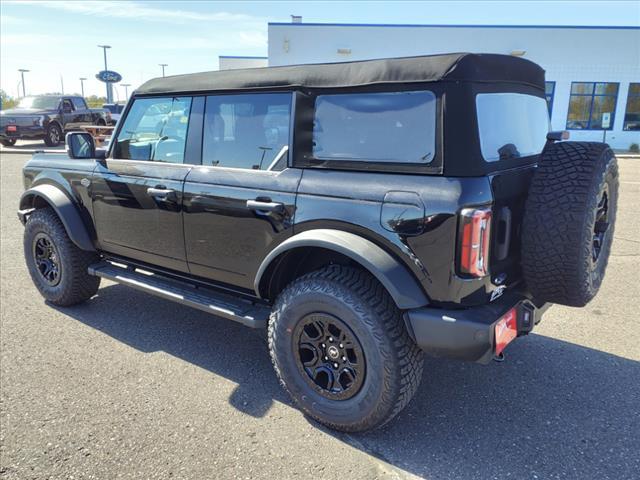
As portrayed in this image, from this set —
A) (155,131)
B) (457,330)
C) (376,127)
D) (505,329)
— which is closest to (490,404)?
(505,329)

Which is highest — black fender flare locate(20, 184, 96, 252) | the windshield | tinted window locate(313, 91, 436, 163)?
the windshield

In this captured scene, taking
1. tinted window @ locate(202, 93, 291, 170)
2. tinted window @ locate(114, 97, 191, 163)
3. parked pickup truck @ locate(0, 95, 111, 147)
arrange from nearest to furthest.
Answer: tinted window @ locate(202, 93, 291, 170) → tinted window @ locate(114, 97, 191, 163) → parked pickup truck @ locate(0, 95, 111, 147)

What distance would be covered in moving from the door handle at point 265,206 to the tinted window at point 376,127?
360 millimetres

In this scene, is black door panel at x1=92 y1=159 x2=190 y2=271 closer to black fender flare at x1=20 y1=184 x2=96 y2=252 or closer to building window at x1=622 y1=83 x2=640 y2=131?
black fender flare at x1=20 y1=184 x2=96 y2=252

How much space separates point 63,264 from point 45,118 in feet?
56.2

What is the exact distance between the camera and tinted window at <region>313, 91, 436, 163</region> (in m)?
2.46

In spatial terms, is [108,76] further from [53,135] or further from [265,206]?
[265,206]

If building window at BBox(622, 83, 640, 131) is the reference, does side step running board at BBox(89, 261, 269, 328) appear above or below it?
below

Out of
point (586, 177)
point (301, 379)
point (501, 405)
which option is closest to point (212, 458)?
point (301, 379)

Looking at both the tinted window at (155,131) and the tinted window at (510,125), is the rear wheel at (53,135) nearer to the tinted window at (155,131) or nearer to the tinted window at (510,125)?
the tinted window at (155,131)

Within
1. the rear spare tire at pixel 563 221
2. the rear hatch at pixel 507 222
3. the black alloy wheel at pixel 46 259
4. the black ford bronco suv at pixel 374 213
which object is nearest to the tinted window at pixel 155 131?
the black ford bronco suv at pixel 374 213

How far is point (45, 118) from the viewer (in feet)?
61.1

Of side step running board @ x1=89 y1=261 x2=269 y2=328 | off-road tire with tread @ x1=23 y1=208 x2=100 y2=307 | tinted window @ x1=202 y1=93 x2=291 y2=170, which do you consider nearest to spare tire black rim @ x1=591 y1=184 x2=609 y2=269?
tinted window @ x1=202 y1=93 x2=291 y2=170

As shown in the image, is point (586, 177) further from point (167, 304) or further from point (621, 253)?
point (621, 253)
